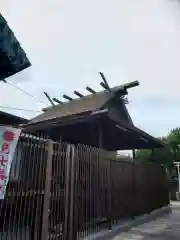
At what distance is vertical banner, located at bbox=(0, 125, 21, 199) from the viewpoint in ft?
13.2

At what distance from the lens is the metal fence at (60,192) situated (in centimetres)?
435

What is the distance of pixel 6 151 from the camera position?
4.09 metres

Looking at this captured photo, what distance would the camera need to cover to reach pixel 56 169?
535 cm

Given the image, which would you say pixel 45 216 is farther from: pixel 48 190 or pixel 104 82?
pixel 104 82

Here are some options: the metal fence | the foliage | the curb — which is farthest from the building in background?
the foliage

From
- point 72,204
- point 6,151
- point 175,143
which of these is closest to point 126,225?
point 72,204

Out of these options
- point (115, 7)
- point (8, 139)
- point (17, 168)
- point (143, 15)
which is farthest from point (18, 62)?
point (143, 15)

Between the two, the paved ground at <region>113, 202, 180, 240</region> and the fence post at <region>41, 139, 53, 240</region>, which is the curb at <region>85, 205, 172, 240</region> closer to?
the paved ground at <region>113, 202, 180, 240</region>

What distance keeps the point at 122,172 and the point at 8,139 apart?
16.6ft

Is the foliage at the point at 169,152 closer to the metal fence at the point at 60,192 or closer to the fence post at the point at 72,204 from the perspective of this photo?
the metal fence at the point at 60,192

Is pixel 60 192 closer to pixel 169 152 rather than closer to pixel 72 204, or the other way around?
pixel 72 204

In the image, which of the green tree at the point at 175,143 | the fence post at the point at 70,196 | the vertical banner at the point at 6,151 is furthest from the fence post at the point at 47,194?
the green tree at the point at 175,143

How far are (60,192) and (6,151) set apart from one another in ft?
6.01

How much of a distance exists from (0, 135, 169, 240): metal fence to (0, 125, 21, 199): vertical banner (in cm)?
19
